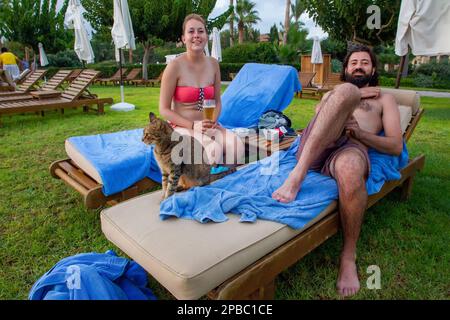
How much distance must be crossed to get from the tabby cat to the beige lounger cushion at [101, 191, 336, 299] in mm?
445

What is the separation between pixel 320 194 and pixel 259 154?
64.0 inches

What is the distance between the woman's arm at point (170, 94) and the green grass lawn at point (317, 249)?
130cm

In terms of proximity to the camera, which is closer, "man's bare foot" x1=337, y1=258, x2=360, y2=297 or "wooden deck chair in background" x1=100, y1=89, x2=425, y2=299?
"wooden deck chair in background" x1=100, y1=89, x2=425, y2=299

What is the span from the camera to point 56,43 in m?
22.6

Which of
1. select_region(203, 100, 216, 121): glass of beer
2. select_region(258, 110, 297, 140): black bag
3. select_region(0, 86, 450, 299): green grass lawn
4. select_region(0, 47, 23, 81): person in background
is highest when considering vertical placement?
select_region(0, 47, 23, 81): person in background

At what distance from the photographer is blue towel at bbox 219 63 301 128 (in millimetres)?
4891

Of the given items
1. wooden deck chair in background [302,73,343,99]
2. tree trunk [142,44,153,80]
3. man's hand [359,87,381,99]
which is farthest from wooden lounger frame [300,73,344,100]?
tree trunk [142,44,153,80]

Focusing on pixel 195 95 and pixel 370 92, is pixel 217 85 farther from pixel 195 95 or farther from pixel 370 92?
pixel 370 92

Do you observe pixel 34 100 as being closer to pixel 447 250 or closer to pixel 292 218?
pixel 292 218

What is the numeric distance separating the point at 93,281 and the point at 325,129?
6.22 feet

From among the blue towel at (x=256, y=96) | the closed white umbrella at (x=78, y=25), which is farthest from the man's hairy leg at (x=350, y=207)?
the closed white umbrella at (x=78, y=25)

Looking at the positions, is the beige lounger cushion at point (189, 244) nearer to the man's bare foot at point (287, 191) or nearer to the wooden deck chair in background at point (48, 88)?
the man's bare foot at point (287, 191)

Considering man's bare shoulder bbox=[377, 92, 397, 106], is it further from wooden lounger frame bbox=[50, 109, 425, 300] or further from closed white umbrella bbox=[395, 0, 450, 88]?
closed white umbrella bbox=[395, 0, 450, 88]

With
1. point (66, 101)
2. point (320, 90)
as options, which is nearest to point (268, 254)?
point (66, 101)
